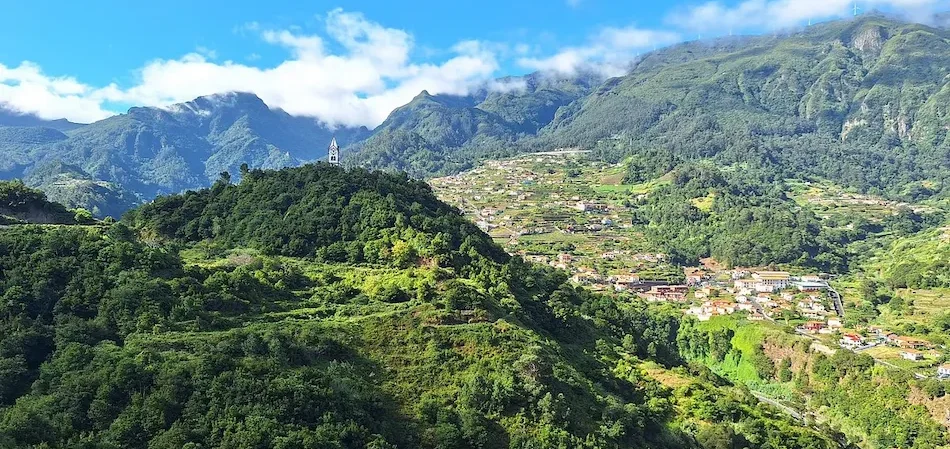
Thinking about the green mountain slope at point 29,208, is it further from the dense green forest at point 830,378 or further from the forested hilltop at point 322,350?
the dense green forest at point 830,378

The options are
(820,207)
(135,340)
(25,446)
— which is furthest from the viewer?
(820,207)

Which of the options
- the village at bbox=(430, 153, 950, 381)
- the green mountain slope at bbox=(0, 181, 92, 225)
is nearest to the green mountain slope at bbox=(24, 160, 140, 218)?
the village at bbox=(430, 153, 950, 381)

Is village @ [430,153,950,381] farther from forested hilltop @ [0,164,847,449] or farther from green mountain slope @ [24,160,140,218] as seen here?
green mountain slope @ [24,160,140,218]

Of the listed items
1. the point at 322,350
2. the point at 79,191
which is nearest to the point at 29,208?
the point at 322,350

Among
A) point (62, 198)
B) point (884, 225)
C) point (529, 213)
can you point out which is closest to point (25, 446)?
point (529, 213)

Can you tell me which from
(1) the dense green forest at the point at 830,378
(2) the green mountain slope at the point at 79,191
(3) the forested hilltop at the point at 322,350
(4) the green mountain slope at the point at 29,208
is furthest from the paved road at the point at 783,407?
(2) the green mountain slope at the point at 79,191

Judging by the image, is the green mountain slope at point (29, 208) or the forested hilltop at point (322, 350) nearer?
the forested hilltop at point (322, 350)

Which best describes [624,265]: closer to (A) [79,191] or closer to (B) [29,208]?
(B) [29,208]

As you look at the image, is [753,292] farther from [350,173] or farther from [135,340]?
[135,340]

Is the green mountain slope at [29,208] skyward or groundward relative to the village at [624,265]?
skyward
